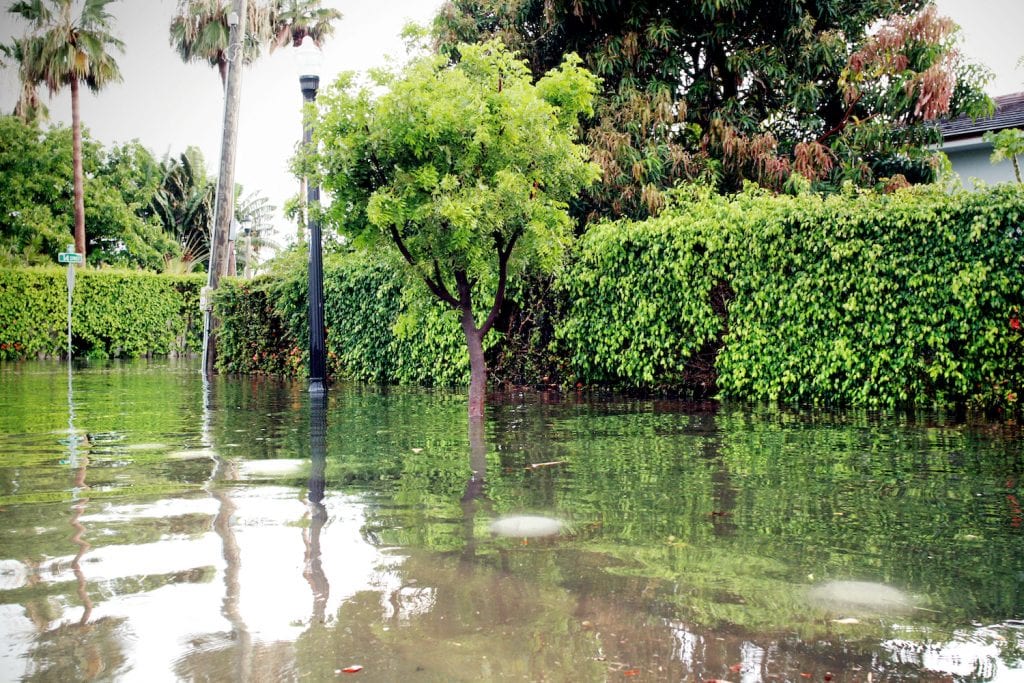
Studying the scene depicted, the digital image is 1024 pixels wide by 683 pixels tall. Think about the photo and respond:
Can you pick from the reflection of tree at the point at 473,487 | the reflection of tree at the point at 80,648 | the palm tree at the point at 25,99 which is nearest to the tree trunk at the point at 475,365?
the reflection of tree at the point at 473,487

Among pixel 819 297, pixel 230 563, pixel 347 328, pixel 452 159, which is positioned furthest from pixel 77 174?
pixel 230 563

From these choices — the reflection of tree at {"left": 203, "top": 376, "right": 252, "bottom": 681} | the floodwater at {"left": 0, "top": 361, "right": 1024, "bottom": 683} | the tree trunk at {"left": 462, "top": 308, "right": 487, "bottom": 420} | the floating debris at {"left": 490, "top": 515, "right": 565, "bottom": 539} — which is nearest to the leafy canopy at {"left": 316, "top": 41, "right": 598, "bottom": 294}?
the tree trunk at {"left": 462, "top": 308, "right": 487, "bottom": 420}

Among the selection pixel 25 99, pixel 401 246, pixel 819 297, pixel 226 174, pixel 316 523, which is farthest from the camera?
pixel 25 99

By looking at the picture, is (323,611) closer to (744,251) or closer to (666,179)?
(744,251)

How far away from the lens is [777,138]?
61.6 ft

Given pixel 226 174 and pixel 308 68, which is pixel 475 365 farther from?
pixel 226 174

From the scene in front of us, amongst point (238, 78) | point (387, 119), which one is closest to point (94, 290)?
point (238, 78)

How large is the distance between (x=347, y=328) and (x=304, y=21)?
29.6m

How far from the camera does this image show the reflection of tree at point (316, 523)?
157 inches

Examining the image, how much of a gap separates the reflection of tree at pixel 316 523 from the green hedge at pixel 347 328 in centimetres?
346

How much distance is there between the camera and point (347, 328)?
1984cm

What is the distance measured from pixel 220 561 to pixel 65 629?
1.04m

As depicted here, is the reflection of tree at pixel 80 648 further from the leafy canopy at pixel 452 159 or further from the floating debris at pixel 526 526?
the leafy canopy at pixel 452 159

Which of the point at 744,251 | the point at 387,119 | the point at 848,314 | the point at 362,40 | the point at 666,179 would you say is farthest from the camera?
the point at 362,40
